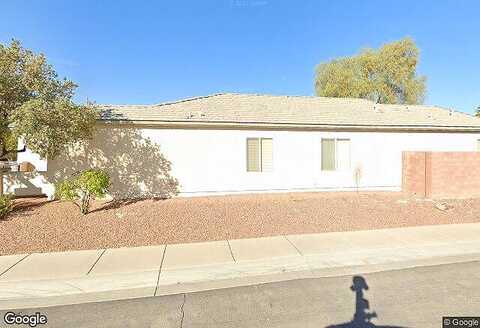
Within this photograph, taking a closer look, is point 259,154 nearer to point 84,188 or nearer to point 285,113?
point 285,113

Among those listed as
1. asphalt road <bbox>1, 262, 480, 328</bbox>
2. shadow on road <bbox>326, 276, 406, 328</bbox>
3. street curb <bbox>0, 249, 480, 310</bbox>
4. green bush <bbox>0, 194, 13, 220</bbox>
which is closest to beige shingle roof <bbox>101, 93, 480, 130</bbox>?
green bush <bbox>0, 194, 13, 220</bbox>

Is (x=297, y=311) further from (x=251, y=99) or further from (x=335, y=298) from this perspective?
(x=251, y=99)

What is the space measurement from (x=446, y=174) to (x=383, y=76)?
2422 centimetres

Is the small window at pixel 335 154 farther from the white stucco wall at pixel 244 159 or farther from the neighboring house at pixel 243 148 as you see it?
the white stucco wall at pixel 244 159

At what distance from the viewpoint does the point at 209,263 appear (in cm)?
561

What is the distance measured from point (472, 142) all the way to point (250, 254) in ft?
45.6

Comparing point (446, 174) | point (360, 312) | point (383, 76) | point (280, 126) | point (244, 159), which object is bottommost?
point (360, 312)

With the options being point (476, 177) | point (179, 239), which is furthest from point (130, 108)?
point (476, 177)

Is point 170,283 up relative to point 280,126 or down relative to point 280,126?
down

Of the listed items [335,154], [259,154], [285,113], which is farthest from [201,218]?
[335,154]

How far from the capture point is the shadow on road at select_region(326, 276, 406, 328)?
362 centimetres

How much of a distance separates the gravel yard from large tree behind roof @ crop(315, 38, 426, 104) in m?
23.5

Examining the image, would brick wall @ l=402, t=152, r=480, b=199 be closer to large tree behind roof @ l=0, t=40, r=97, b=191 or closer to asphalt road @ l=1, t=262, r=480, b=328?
asphalt road @ l=1, t=262, r=480, b=328

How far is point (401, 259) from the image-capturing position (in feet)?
18.9
